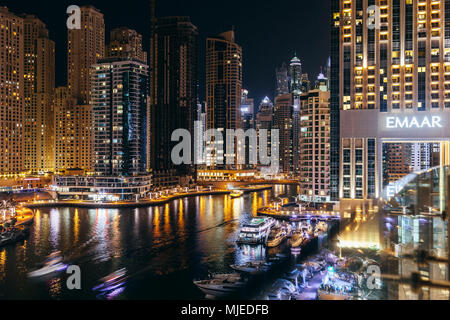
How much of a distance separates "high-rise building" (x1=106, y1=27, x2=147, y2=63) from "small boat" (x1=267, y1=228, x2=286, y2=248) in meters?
53.0

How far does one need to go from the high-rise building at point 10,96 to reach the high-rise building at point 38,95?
990cm

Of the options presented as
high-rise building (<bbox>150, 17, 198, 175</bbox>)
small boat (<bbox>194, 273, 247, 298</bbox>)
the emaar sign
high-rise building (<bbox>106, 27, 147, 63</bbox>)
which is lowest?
small boat (<bbox>194, 273, 247, 298</bbox>)

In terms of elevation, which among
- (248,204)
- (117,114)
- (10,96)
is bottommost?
(248,204)

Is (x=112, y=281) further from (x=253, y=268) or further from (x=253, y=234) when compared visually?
(x=253, y=234)

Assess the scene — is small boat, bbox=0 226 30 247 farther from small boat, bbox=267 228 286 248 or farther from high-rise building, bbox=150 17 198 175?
high-rise building, bbox=150 17 198 175

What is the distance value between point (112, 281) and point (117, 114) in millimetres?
32678

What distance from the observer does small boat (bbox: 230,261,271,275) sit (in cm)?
1585

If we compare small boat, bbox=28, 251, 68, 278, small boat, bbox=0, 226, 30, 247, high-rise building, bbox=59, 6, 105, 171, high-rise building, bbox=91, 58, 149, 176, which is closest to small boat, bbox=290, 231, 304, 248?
small boat, bbox=28, 251, 68, 278

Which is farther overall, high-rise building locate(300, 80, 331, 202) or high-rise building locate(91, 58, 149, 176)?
high-rise building locate(91, 58, 149, 176)

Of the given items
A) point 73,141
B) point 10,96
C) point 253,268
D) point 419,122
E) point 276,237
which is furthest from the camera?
point 73,141

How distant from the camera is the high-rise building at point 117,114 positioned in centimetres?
4462

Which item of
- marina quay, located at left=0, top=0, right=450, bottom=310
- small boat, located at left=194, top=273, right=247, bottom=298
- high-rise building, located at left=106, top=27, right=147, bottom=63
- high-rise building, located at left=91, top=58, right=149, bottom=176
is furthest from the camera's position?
high-rise building, located at left=106, top=27, right=147, bottom=63

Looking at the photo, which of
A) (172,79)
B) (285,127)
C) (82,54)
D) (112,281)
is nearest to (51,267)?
(112,281)

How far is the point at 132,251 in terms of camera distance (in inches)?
758
